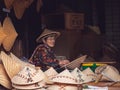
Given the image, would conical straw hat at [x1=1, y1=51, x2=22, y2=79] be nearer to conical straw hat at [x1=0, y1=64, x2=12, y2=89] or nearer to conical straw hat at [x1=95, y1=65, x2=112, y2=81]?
conical straw hat at [x1=0, y1=64, x2=12, y2=89]

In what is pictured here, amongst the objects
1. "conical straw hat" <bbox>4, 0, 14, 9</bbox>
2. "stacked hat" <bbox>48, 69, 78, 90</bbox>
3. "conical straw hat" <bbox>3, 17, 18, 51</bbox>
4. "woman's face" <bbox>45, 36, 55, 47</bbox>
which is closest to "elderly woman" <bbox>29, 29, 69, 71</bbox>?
"woman's face" <bbox>45, 36, 55, 47</bbox>

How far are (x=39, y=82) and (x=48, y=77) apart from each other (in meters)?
0.36

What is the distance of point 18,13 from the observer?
6.86 m

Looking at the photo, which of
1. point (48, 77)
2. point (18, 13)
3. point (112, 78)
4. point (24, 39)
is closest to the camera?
point (48, 77)

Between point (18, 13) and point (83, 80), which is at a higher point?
point (18, 13)

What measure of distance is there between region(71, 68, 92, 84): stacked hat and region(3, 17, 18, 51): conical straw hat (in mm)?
1007

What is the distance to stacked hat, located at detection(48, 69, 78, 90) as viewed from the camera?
207 inches

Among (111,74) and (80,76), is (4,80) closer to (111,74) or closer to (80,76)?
(80,76)

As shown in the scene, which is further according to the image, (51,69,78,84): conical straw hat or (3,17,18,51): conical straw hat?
(3,17,18,51): conical straw hat

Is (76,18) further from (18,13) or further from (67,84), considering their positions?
(67,84)

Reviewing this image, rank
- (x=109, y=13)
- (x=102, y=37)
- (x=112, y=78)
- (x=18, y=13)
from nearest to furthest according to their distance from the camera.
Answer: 1. (x=112, y=78)
2. (x=18, y=13)
3. (x=102, y=37)
4. (x=109, y=13)

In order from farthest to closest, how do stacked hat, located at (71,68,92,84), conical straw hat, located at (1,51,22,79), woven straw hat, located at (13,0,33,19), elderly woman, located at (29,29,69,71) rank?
woven straw hat, located at (13,0,33,19)
elderly woman, located at (29,29,69,71)
stacked hat, located at (71,68,92,84)
conical straw hat, located at (1,51,22,79)

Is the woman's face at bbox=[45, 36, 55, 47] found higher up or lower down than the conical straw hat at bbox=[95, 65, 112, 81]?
higher up

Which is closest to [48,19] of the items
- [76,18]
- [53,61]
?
[76,18]
